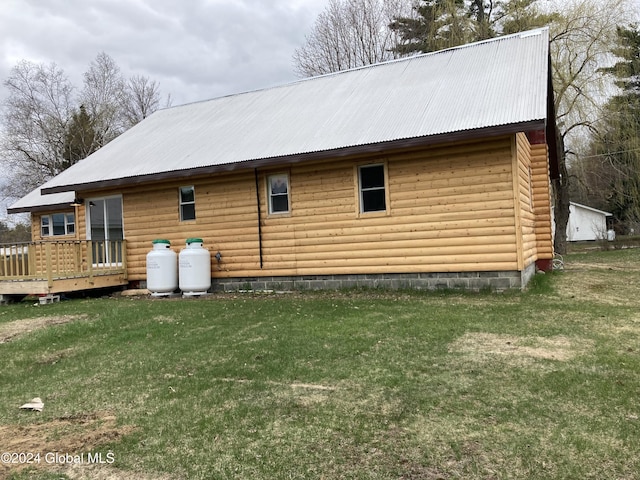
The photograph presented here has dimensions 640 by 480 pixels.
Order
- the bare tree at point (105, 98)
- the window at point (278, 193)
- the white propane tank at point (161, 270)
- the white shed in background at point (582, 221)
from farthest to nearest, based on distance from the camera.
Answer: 1. the white shed in background at point (582, 221)
2. the bare tree at point (105, 98)
3. the white propane tank at point (161, 270)
4. the window at point (278, 193)

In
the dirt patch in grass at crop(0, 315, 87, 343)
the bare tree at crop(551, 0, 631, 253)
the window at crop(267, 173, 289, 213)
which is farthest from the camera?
the bare tree at crop(551, 0, 631, 253)

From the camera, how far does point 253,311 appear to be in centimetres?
866

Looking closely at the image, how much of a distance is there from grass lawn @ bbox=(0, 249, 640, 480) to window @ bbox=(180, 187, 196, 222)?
4811 millimetres

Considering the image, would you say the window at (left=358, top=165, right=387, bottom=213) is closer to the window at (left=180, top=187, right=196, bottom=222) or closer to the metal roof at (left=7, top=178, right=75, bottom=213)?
the window at (left=180, top=187, right=196, bottom=222)

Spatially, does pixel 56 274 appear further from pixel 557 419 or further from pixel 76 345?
pixel 557 419

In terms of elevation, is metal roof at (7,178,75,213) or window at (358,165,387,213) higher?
metal roof at (7,178,75,213)

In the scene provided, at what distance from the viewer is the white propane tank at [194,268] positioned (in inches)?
449

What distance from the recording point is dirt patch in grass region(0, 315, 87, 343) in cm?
771

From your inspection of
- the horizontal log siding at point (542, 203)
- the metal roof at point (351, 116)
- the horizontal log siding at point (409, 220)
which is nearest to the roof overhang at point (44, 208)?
the metal roof at point (351, 116)

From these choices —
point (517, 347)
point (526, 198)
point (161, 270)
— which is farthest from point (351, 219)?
point (517, 347)

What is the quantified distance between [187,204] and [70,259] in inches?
150

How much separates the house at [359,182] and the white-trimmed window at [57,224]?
14.9 ft

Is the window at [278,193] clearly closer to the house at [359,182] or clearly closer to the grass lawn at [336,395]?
the house at [359,182]

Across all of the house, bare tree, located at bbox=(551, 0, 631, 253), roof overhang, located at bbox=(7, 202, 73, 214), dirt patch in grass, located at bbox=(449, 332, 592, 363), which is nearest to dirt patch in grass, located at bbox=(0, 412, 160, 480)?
dirt patch in grass, located at bbox=(449, 332, 592, 363)
